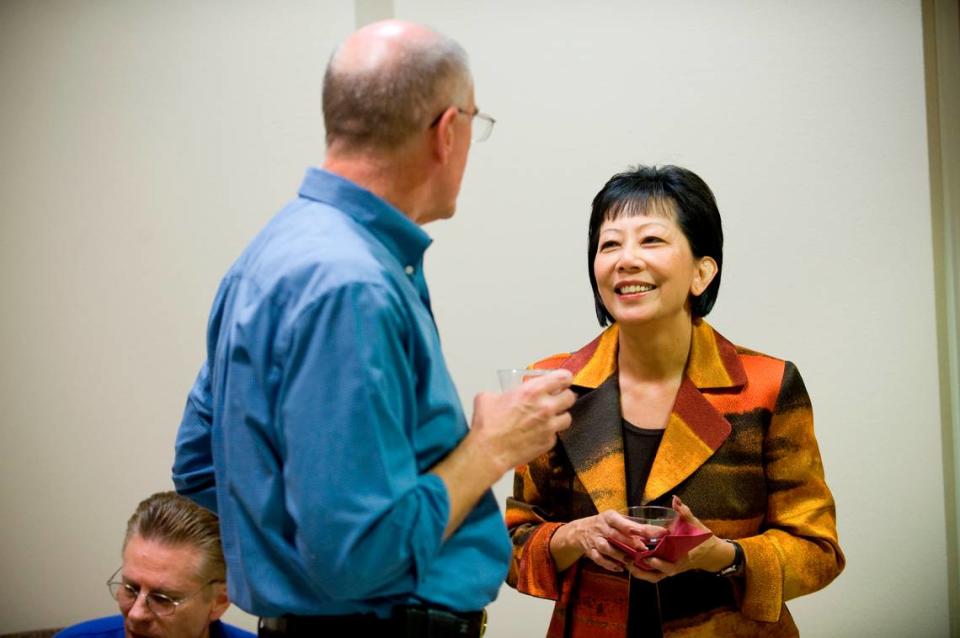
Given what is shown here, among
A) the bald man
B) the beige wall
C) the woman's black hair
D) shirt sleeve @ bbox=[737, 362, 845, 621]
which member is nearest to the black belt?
the bald man

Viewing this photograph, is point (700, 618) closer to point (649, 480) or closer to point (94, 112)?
point (649, 480)

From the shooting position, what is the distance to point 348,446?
4.04ft

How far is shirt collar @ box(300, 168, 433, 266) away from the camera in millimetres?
1447

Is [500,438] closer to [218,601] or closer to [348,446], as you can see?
[348,446]

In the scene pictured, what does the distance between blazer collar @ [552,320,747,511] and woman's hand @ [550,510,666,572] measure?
0.09m

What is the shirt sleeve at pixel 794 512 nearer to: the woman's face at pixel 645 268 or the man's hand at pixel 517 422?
the woman's face at pixel 645 268

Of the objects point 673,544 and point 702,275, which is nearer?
point 673,544

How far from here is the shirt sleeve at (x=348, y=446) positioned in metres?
1.23

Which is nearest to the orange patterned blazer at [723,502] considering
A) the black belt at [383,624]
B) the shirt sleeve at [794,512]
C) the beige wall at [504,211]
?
the shirt sleeve at [794,512]

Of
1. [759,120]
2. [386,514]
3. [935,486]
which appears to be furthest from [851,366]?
[386,514]

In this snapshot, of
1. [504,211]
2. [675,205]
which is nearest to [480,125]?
[675,205]

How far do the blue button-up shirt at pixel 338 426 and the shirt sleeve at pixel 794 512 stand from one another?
2.55ft

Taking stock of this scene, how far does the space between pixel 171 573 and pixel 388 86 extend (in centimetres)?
129

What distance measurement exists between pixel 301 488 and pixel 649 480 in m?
1.03
